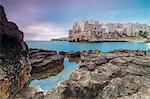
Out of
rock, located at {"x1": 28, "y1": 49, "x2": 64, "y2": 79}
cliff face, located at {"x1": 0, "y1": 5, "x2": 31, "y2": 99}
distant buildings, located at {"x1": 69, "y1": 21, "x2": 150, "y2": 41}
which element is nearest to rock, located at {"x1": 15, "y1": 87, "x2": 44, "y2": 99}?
cliff face, located at {"x1": 0, "y1": 5, "x2": 31, "y2": 99}

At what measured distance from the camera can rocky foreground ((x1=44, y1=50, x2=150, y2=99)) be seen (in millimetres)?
4352

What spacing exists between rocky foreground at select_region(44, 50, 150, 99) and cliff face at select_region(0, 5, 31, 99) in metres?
0.96

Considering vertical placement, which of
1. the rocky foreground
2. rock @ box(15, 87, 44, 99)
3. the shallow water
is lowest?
the shallow water

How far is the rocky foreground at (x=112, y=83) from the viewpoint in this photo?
4.35 metres

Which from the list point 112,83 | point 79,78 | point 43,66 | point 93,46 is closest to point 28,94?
point 79,78

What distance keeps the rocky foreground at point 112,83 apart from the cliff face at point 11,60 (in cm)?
96

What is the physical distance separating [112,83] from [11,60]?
2.54 m

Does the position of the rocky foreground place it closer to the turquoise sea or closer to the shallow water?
the turquoise sea

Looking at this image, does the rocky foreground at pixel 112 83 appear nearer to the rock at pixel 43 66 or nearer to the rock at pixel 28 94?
the rock at pixel 28 94

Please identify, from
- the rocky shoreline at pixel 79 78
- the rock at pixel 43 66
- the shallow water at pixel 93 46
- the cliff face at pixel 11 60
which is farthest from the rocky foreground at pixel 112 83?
the shallow water at pixel 93 46

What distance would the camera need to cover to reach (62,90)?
5.34 meters

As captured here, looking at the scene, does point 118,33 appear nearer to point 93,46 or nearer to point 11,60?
point 93,46

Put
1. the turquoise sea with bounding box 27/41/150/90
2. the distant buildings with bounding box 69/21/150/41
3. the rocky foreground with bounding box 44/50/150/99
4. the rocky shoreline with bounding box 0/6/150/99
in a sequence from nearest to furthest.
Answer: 1. the rocky foreground with bounding box 44/50/150/99
2. the rocky shoreline with bounding box 0/6/150/99
3. the turquoise sea with bounding box 27/41/150/90
4. the distant buildings with bounding box 69/21/150/41

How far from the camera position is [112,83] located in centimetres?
474
